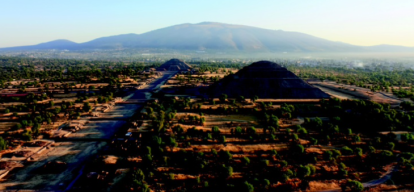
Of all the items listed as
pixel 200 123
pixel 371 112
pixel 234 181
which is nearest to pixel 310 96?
pixel 371 112

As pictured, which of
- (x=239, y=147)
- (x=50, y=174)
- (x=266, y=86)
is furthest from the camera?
(x=266, y=86)

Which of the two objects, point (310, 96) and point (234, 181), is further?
point (310, 96)

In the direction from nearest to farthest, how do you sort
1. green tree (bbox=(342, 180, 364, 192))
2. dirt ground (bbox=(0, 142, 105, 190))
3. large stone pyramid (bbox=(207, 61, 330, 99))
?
green tree (bbox=(342, 180, 364, 192)) → dirt ground (bbox=(0, 142, 105, 190)) → large stone pyramid (bbox=(207, 61, 330, 99))

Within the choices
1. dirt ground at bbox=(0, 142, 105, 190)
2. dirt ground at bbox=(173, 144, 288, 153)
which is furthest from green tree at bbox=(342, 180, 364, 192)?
dirt ground at bbox=(0, 142, 105, 190)

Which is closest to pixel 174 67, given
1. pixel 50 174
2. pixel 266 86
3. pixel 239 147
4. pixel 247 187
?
pixel 266 86

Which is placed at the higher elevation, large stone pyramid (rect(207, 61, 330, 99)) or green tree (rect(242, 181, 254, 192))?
large stone pyramid (rect(207, 61, 330, 99))

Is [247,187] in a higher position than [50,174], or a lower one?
higher

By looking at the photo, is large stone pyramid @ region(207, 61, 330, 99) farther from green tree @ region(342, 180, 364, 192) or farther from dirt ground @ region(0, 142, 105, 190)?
green tree @ region(342, 180, 364, 192)

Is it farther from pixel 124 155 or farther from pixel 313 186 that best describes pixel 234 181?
pixel 124 155

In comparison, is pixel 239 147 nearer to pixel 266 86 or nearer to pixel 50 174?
pixel 50 174
